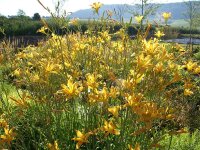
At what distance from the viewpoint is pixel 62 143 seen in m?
3.13

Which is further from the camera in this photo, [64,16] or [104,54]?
[104,54]

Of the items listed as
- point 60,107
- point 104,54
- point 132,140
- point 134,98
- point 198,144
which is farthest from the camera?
point 198,144

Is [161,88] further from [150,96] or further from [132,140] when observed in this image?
[132,140]

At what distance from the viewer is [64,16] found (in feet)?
9.41

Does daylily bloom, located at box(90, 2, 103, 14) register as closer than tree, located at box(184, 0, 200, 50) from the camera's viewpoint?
Yes

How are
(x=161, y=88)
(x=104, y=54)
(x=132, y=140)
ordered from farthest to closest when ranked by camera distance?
(x=104, y=54) → (x=132, y=140) → (x=161, y=88)

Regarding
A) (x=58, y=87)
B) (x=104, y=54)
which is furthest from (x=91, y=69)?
(x=58, y=87)

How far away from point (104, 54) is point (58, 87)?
23.5 inches

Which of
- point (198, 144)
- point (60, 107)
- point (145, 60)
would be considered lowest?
point (198, 144)

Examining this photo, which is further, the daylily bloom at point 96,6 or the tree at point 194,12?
the tree at point 194,12

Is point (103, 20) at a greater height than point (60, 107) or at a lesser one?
greater

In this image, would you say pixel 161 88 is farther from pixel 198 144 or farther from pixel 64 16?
pixel 198 144

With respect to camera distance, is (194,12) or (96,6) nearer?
(96,6)

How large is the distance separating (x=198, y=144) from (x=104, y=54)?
4.87 feet
